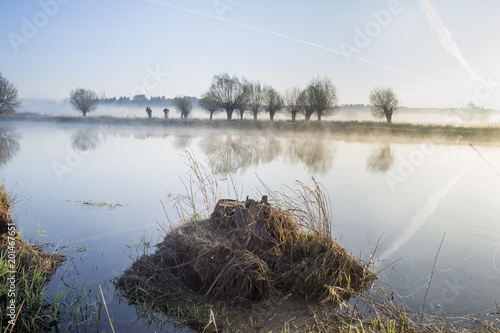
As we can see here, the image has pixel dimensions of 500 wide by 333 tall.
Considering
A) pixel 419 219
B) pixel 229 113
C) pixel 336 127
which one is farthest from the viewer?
pixel 229 113

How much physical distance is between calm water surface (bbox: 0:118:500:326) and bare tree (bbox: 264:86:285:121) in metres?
41.1

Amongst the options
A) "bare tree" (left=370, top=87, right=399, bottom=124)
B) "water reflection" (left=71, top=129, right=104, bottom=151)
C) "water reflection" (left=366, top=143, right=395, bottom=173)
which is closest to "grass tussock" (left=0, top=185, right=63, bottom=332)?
"water reflection" (left=366, top=143, right=395, bottom=173)

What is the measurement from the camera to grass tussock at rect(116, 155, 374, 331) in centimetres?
465

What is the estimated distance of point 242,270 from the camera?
4727 millimetres

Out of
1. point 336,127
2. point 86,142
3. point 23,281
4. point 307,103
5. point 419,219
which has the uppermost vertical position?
point 307,103

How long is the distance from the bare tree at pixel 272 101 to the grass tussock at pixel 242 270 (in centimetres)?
5566

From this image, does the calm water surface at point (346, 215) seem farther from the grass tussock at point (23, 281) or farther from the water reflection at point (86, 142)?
the water reflection at point (86, 142)

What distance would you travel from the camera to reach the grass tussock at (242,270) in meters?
4.65

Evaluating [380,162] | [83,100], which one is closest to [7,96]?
[83,100]

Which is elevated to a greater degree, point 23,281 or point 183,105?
point 183,105

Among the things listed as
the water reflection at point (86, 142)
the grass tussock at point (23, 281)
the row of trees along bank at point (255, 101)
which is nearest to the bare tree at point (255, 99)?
the row of trees along bank at point (255, 101)

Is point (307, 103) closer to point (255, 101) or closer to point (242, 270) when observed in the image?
point (255, 101)

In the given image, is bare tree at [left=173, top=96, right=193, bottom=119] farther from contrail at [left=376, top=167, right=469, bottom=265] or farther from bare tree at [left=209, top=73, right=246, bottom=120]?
contrail at [left=376, top=167, right=469, bottom=265]

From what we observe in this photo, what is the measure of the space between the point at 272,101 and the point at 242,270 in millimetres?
57244
